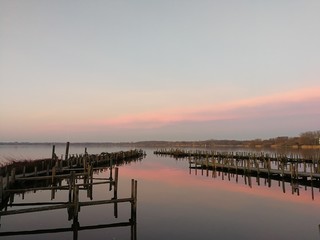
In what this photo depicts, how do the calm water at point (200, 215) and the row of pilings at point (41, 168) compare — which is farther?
the row of pilings at point (41, 168)

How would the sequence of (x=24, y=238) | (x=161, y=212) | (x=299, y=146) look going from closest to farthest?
(x=24, y=238), (x=161, y=212), (x=299, y=146)

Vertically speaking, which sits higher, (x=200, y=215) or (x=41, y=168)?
(x=41, y=168)

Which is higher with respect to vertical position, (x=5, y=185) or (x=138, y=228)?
(x=5, y=185)

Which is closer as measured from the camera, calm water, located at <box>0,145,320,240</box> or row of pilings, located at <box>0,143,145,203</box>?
calm water, located at <box>0,145,320,240</box>

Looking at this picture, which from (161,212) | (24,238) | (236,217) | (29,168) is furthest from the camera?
(29,168)

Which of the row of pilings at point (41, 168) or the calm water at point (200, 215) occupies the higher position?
the row of pilings at point (41, 168)

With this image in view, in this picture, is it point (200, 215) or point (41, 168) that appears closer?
point (200, 215)

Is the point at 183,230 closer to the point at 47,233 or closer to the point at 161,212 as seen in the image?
the point at 161,212

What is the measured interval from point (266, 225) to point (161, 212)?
24.3 ft

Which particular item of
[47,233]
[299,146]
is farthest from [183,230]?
[299,146]

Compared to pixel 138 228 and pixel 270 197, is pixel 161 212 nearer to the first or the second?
pixel 138 228

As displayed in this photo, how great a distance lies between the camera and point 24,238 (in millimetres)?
16312

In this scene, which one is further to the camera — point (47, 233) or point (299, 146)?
point (299, 146)

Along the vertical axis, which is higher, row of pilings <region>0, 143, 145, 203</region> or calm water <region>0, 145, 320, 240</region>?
row of pilings <region>0, 143, 145, 203</region>
